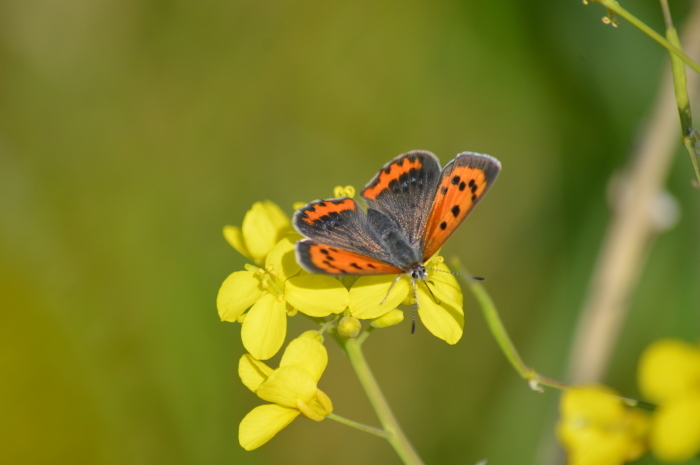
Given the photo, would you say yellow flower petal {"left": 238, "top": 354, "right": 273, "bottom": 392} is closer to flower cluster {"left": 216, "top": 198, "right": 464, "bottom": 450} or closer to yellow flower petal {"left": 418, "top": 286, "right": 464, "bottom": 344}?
flower cluster {"left": 216, "top": 198, "right": 464, "bottom": 450}

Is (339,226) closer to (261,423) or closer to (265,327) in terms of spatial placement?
(265,327)

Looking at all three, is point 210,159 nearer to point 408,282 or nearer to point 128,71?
point 128,71

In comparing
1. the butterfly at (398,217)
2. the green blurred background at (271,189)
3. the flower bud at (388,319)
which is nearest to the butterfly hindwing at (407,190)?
the butterfly at (398,217)

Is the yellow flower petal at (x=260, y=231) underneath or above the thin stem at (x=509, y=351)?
above

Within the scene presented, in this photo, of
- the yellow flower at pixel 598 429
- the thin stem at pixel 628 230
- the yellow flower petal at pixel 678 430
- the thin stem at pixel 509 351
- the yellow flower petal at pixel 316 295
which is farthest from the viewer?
the thin stem at pixel 628 230

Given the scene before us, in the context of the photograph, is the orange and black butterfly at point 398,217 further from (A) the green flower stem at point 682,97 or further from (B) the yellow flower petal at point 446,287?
(A) the green flower stem at point 682,97

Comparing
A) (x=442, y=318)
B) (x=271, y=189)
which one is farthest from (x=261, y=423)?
(x=271, y=189)

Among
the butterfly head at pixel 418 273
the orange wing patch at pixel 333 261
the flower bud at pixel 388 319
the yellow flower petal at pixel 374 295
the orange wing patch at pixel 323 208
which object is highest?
the orange wing patch at pixel 323 208
